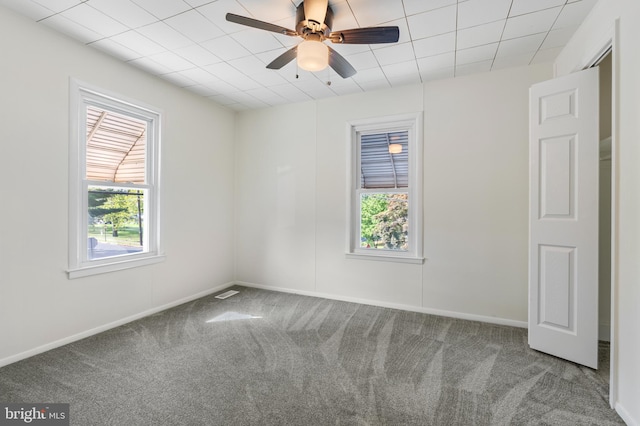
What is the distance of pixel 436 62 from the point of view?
3.08 metres

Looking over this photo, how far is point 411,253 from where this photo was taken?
12.2 feet

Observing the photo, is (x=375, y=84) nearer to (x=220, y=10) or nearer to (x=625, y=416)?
(x=220, y=10)

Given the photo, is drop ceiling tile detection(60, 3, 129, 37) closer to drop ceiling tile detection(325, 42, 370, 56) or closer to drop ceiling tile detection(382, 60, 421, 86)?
drop ceiling tile detection(325, 42, 370, 56)

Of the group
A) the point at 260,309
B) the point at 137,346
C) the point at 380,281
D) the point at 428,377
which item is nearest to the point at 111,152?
the point at 137,346

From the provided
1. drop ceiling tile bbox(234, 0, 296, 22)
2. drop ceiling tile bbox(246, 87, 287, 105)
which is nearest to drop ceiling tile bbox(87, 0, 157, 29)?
drop ceiling tile bbox(234, 0, 296, 22)

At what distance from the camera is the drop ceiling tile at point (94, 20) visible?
2.31 metres

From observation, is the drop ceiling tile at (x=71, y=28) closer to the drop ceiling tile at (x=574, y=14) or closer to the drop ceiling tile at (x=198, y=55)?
the drop ceiling tile at (x=198, y=55)

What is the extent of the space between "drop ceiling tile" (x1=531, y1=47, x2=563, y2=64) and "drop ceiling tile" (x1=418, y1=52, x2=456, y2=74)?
749 millimetres

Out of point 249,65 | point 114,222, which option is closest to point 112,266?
point 114,222

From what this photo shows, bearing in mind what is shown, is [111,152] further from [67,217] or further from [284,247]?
[284,247]

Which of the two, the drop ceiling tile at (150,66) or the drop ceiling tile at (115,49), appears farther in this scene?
the drop ceiling tile at (150,66)

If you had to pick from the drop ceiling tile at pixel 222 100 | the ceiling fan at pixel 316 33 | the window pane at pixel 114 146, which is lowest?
the window pane at pixel 114 146

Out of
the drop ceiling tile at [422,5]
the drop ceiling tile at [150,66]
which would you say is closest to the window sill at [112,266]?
the drop ceiling tile at [150,66]

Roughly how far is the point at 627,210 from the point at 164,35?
3552 mm
